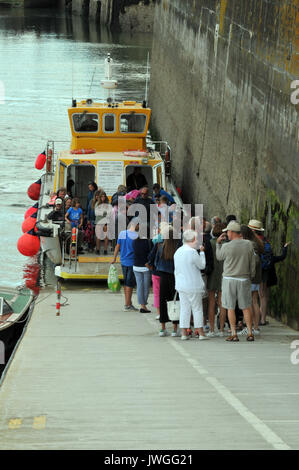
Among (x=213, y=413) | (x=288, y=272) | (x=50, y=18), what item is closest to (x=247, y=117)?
(x=288, y=272)

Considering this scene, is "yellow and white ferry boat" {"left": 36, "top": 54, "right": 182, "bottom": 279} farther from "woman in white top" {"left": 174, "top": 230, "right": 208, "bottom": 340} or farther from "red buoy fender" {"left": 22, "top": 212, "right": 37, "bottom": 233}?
"woman in white top" {"left": 174, "top": 230, "right": 208, "bottom": 340}

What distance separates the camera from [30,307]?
12.9 metres

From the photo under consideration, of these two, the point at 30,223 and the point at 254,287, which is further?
the point at 30,223

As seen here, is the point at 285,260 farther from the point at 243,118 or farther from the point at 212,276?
the point at 243,118

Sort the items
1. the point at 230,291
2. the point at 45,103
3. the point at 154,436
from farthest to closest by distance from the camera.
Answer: the point at 45,103, the point at 230,291, the point at 154,436

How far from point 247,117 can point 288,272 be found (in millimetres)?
4886

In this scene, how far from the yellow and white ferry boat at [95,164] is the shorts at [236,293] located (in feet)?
20.3

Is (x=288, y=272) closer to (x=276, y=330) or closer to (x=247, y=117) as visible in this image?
(x=276, y=330)

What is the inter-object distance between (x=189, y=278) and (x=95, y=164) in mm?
8772

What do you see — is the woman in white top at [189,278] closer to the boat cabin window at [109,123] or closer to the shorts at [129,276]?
the shorts at [129,276]

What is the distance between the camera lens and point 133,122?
19.5 meters

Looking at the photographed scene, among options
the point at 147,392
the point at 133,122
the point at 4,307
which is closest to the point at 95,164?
the point at 133,122

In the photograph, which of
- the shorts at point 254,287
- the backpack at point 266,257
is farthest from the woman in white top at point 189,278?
the backpack at point 266,257

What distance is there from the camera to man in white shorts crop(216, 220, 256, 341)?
907 cm
